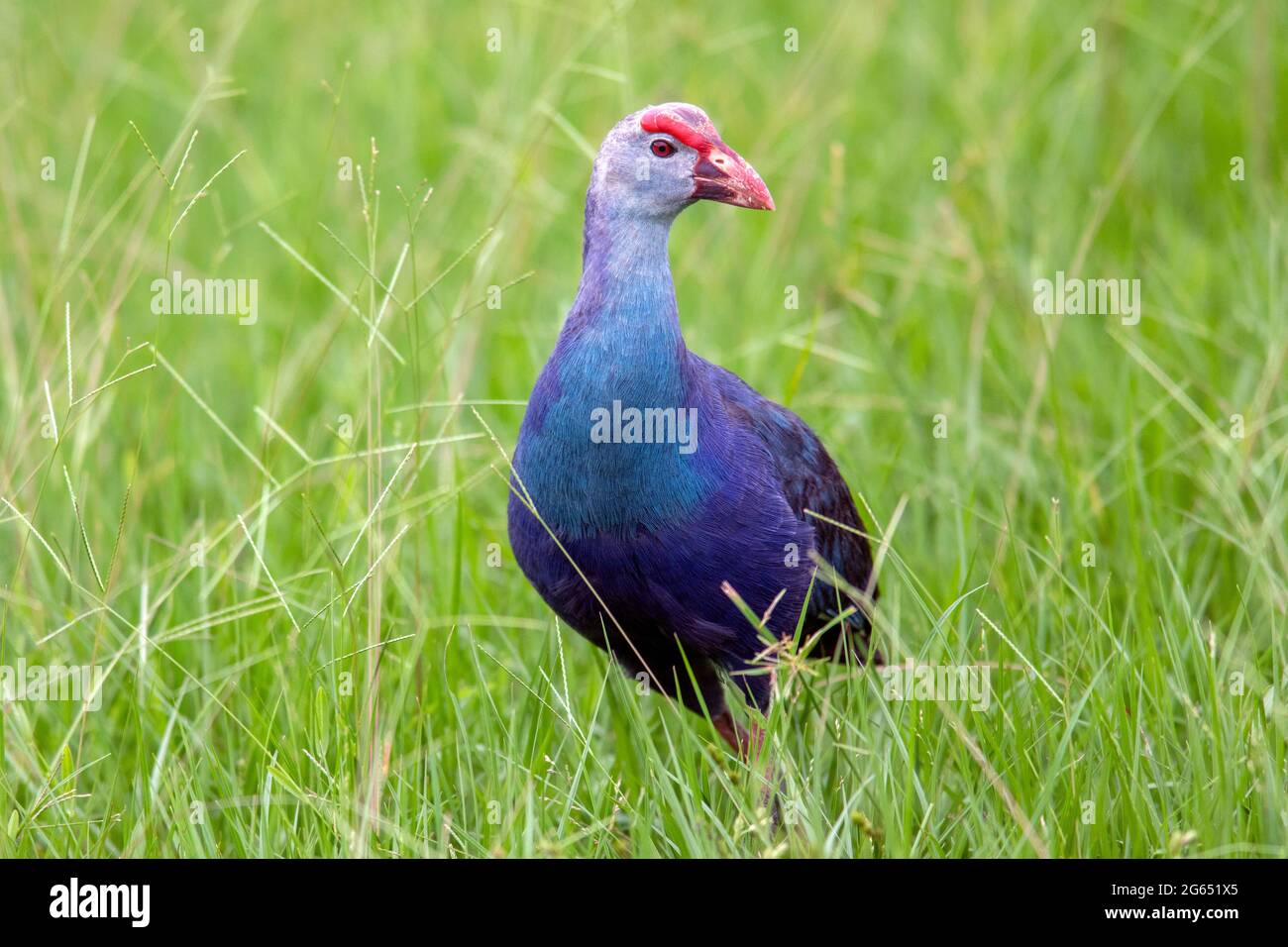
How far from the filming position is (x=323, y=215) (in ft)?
18.5

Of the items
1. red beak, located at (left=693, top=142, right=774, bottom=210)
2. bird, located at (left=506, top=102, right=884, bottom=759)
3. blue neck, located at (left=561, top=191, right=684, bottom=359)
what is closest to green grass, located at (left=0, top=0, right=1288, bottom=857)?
bird, located at (left=506, top=102, right=884, bottom=759)

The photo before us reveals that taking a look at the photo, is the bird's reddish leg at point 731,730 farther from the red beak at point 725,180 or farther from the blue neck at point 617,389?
the red beak at point 725,180

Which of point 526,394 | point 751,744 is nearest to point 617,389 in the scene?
point 751,744

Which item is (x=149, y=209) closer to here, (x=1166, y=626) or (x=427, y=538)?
(x=427, y=538)

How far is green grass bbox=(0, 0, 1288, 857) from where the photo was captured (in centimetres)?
288

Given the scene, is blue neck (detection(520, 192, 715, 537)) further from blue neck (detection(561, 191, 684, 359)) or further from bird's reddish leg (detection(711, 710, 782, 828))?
bird's reddish leg (detection(711, 710, 782, 828))

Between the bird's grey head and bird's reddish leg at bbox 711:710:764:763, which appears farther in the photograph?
bird's reddish leg at bbox 711:710:764:763

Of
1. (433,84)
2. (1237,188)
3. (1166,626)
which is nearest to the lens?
(1166,626)

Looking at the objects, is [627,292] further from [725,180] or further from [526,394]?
[526,394]

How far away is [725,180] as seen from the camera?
3035 mm

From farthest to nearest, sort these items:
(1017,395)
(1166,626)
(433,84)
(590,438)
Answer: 1. (433,84)
2. (1017,395)
3. (1166,626)
4. (590,438)

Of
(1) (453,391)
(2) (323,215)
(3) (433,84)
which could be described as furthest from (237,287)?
(3) (433,84)

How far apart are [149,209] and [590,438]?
1.68m

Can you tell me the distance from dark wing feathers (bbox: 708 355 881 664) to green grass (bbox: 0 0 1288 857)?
13 cm
